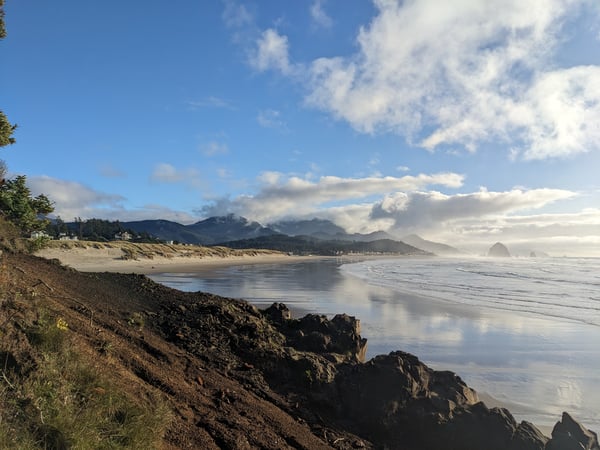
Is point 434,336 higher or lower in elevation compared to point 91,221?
lower

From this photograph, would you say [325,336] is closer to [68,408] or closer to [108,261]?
[68,408]

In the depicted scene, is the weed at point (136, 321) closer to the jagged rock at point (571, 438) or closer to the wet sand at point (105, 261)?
the jagged rock at point (571, 438)

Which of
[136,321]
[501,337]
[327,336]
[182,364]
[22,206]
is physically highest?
[22,206]

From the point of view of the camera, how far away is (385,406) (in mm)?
6777

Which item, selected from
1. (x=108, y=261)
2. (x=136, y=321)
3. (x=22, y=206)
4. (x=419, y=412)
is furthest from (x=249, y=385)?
(x=108, y=261)

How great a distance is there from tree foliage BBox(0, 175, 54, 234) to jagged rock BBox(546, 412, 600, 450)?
18.9 meters

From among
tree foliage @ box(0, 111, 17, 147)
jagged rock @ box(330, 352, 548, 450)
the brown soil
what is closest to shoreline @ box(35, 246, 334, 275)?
tree foliage @ box(0, 111, 17, 147)

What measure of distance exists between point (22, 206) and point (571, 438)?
19.5 metres

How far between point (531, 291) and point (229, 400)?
3249 centimetres

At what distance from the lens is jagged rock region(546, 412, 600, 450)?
5926mm

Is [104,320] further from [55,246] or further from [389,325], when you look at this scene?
[55,246]

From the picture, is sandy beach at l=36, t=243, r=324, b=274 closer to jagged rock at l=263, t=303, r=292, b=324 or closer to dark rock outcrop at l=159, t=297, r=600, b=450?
jagged rock at l=263, t=303, r=292, b=324

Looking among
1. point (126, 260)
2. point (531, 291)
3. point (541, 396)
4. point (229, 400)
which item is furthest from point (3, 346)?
point (126, 260)

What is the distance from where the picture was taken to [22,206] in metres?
17.0
